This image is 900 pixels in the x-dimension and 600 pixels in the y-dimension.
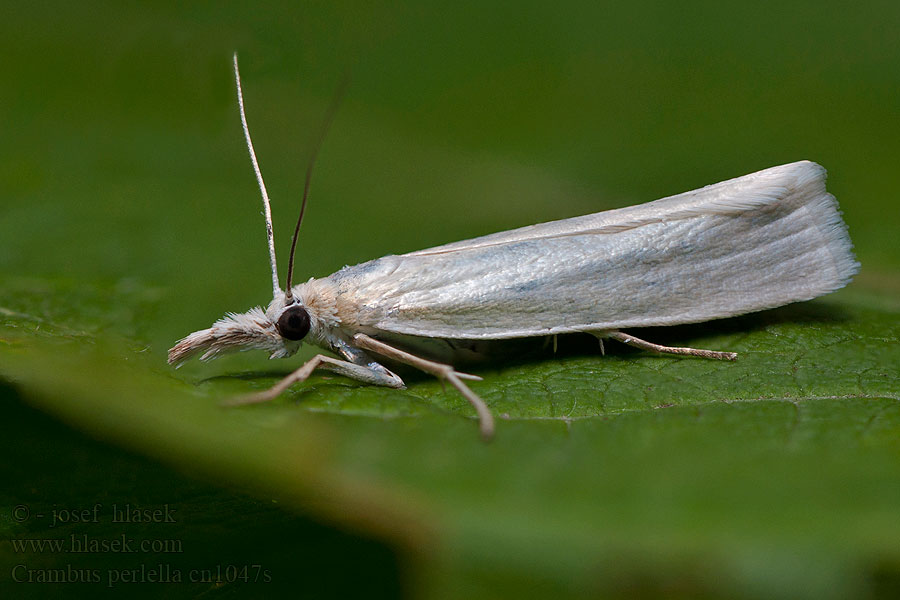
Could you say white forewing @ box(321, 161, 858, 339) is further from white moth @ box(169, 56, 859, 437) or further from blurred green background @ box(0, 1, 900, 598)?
blurred green background @ box(0, 1, 900, 598)

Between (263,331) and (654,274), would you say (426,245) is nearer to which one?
(263,331)

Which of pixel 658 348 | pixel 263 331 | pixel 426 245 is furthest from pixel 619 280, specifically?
pixel 426 245

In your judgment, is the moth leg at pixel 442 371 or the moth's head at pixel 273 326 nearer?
the moth leg at pixel 442 371

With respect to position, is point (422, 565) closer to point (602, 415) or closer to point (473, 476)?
point (473, 476)

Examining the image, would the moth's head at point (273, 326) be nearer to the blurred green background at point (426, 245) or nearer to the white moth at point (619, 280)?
the white moth at point (619, 280)

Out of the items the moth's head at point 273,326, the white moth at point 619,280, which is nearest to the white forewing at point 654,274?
the white moth at point 619,280

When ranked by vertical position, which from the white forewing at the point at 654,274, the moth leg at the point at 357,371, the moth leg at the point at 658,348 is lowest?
the moth leg at the point at 658,348

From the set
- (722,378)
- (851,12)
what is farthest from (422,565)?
(851,12)
